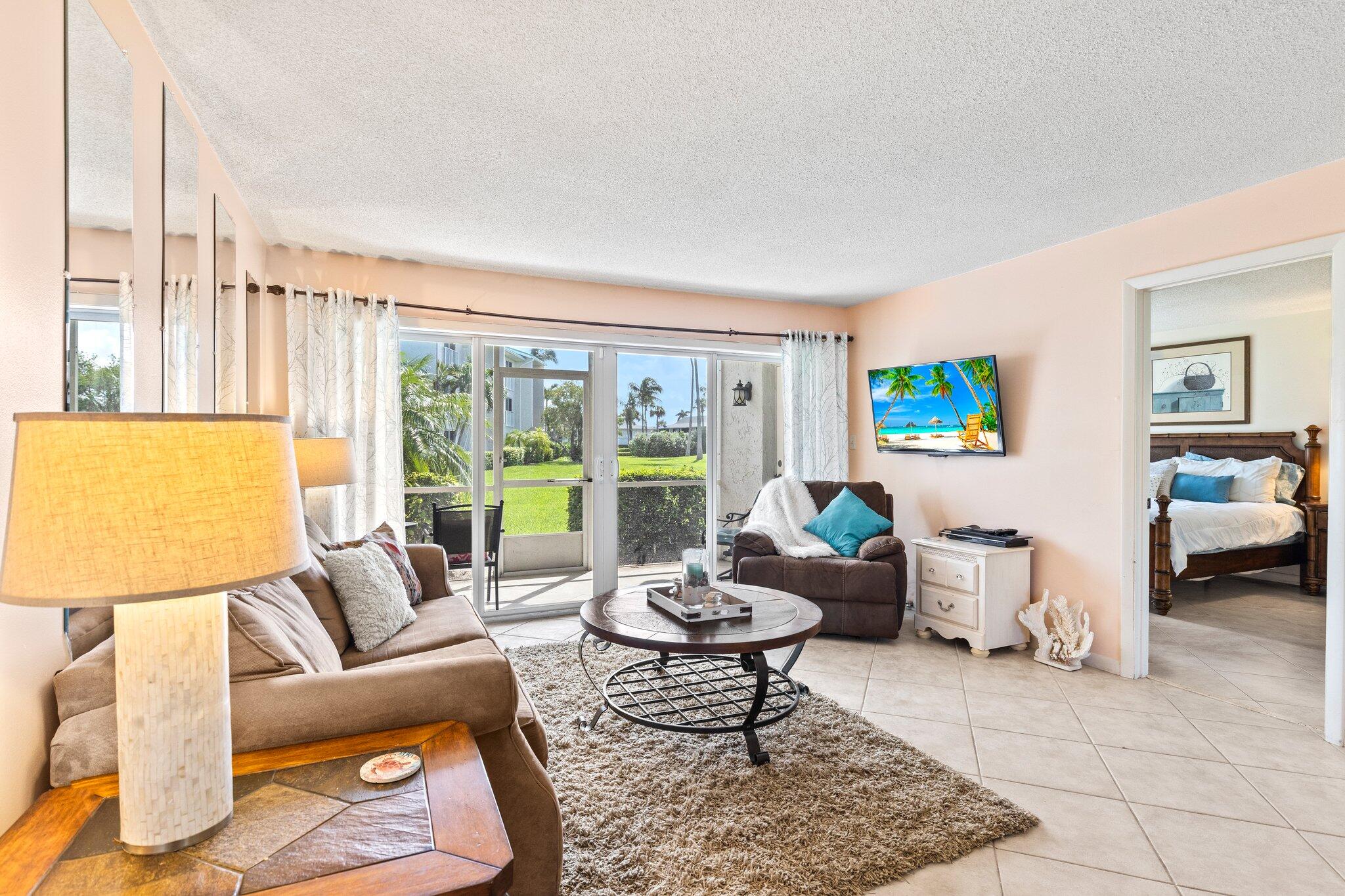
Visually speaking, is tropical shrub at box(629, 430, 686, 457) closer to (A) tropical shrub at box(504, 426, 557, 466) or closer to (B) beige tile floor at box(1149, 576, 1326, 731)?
(A) tropical shrub at box(504, 426, 557, 466)

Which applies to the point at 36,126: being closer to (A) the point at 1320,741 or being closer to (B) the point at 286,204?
(B) the point at 286,204

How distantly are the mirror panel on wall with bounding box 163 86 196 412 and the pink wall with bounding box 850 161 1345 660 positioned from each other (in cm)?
400

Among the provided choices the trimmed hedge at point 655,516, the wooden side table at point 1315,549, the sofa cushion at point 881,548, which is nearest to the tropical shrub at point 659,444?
the trimmed hedge at point 655,516

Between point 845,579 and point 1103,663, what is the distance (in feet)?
4.52

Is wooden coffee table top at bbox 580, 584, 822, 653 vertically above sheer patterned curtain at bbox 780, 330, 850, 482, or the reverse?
sheer patterned curtain at bbox 780, 330, 850, 482

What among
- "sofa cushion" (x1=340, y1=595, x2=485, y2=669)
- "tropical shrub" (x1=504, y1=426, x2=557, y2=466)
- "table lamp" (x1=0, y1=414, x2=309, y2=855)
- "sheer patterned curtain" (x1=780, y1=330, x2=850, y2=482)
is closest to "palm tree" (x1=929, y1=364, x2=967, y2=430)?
"sheer patterned curtain" (x1=780, y1=330, x2=850, y2=482)

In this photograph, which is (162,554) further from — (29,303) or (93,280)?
(93,280)

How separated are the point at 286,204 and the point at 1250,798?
449 centimetres

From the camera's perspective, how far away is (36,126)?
1.23 m

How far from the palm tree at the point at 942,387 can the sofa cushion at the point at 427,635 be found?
10.6 feet

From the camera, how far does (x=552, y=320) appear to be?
466 centimetres

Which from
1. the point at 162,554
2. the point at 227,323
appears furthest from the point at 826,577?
the point at 162,554

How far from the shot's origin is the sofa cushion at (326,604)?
2.41 m

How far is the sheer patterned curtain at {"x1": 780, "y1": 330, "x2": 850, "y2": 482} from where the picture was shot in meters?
5.26
